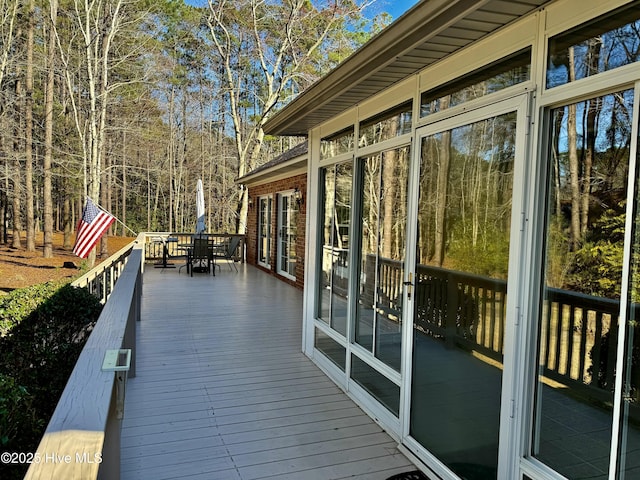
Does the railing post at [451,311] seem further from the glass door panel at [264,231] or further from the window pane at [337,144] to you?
the glass door panel at [264,231]

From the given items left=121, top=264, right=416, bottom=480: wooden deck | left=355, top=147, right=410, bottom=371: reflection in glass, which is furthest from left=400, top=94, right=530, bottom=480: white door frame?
left=355, top=147, right=410, bottom=371: reflection in glass

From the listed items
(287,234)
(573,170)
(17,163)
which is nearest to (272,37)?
(17,163)

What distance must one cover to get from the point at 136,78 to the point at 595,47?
19.5 m

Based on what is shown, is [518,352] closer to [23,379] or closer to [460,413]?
[460,413]

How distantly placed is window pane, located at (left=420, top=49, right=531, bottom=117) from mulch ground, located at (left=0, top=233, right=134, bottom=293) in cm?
1332

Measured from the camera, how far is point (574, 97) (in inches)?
74.0

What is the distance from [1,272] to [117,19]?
8862 mm

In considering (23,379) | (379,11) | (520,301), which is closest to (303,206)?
(23,379)

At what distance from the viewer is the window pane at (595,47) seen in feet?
5.49

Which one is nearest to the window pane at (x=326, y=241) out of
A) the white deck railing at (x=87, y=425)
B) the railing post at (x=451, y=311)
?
the railing post at (x=451, y=311)

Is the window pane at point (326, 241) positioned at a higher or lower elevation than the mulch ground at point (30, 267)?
higher

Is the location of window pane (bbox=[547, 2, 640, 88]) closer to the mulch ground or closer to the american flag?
the american flag

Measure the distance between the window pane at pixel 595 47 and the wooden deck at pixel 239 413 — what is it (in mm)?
2298

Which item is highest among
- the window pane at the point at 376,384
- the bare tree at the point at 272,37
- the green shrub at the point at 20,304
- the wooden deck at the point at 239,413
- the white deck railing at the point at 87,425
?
the bare tree at the point at 272,37
